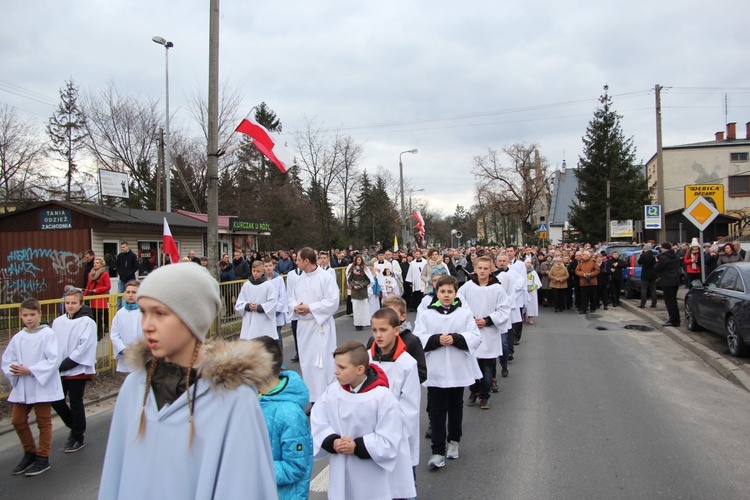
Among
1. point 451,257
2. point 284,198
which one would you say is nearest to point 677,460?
point 451,257

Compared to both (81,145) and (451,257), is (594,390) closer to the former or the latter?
(451,257)

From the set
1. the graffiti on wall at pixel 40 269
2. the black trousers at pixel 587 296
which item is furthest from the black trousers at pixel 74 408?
the black trousers at pixel 587 296

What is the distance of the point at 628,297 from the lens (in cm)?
1998

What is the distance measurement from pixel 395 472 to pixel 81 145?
4159 centimetres

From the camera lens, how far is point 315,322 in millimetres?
7164

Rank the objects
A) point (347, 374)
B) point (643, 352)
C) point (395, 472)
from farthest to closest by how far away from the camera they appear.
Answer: point (643, 352), point (395, 472), point (347, 374)

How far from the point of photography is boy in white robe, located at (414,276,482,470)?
5062 mm

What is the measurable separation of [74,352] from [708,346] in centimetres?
1063

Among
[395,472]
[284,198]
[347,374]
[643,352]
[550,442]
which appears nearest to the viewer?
[347,374]

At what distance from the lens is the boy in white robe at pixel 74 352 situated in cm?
551

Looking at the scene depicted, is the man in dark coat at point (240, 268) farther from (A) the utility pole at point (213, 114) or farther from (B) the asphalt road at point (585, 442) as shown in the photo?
(B) the asphalt road at point (585, 442)

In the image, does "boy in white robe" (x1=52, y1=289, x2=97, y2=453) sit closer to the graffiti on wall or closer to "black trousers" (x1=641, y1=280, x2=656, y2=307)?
the graffiti on wall

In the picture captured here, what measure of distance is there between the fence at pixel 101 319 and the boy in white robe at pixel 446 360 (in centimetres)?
342

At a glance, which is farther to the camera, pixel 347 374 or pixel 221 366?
pixel 347 374
